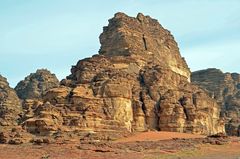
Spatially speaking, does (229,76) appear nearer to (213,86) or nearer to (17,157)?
(213,86)

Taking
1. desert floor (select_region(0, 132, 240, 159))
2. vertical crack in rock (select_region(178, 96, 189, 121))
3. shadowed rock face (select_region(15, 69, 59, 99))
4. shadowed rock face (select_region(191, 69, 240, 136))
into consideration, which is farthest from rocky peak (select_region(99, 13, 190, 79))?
shadowed rock face (select_region(191, 69, 240, 136))

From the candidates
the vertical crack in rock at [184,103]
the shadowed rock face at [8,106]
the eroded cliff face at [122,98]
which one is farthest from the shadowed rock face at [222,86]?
the shadowed rock face at [8,106]

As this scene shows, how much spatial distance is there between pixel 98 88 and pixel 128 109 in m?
4.11

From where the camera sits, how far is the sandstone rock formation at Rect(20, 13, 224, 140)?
4556 cm

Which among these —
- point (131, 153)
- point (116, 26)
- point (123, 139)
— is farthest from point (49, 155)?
point (116, 26)

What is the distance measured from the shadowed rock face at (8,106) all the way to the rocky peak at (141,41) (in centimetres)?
1432

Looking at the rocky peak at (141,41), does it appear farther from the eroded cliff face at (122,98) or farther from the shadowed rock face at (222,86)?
the shadowed rock face at (222,86)

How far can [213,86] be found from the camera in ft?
328

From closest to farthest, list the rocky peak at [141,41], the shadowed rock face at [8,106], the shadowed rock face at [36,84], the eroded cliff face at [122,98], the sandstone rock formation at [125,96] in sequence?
the eroded cliff face at [122,98], the sandstone rock formation at [125,96], the shadowed rock face at [8,106], the rocky peak at [141,41], the shadowed rock face at [36,84]

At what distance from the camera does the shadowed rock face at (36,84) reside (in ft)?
261

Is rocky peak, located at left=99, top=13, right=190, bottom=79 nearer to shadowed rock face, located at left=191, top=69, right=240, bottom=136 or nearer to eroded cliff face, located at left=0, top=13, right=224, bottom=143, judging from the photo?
eroded cliff face, located at left=0, top=13, right=224, bottom=143

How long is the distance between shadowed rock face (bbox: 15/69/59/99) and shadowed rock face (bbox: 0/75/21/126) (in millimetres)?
4389

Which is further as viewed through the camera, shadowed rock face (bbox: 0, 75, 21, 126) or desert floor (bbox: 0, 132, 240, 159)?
shadowed rock face (bbox: 0, 75, 21, 126)

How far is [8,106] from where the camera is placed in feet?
208
